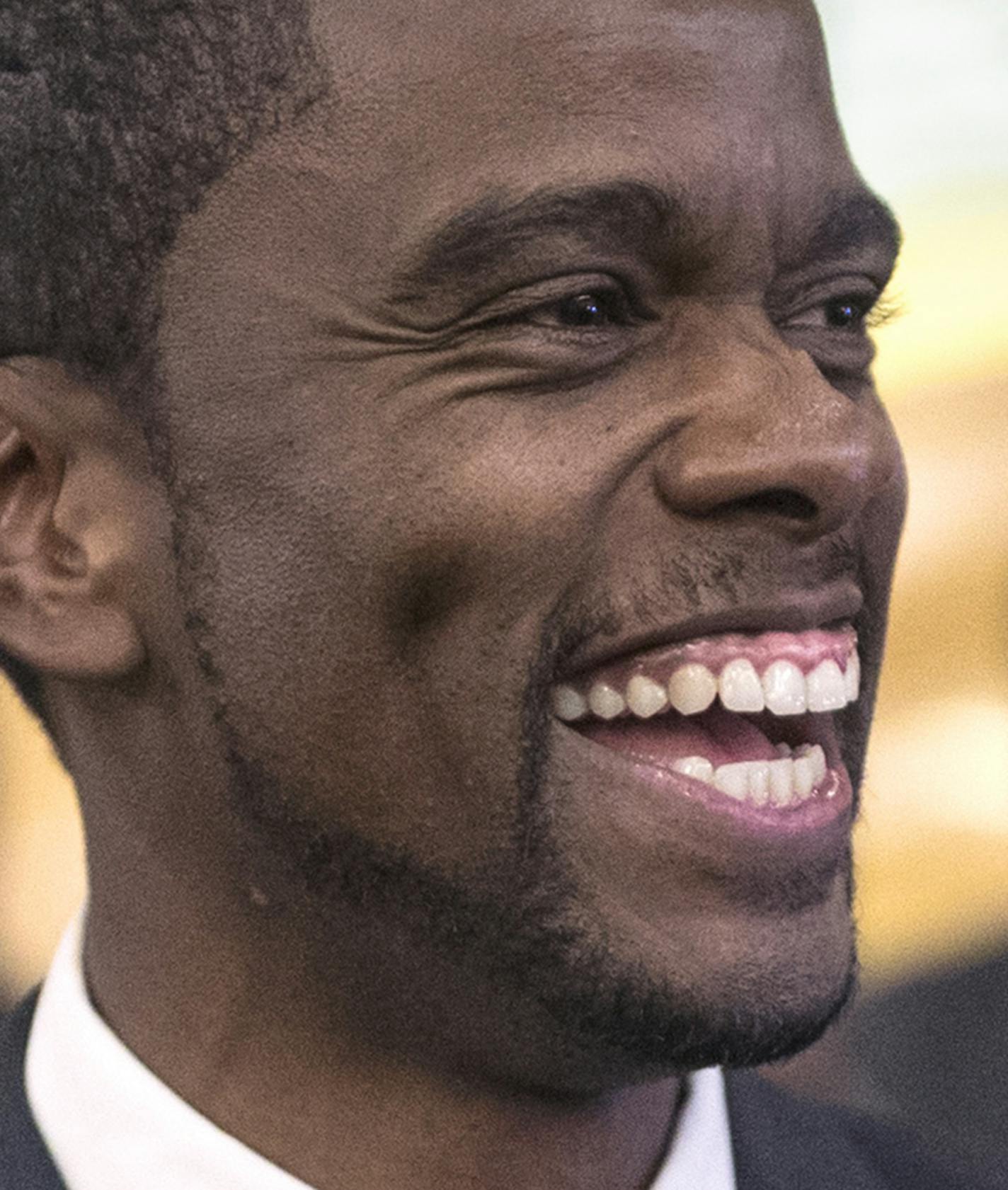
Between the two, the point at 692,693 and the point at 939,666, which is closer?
the point at 692,693

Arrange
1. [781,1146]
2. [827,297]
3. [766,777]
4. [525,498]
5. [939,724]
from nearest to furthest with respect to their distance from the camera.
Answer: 1. [525,498]
2. [766,777]
3. [827,297]
4. [781,1146]
5. [939,724]

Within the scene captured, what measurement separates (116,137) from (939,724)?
199cm

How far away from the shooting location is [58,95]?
1.87 metres

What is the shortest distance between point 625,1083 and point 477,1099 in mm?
148

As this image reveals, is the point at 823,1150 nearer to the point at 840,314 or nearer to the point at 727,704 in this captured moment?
the point at 727,704

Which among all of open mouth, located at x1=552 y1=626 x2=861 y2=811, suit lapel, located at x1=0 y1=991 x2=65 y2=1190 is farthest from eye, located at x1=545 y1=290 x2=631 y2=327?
suit lapel, located at x1=0 y1=991 x2=65 y2=1190

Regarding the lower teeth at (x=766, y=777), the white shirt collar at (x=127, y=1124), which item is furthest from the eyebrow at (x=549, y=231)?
the white shirt collar at (x=127, y=1124)

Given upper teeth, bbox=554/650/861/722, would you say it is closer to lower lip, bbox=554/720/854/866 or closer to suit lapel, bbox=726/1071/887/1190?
lower lip, bbox=554/720/854/866

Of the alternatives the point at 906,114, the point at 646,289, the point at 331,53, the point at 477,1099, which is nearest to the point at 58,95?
the point at 331,53

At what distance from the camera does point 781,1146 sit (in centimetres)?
219

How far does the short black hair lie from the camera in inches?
70.5

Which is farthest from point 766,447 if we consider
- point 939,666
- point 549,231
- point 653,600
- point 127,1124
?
point 939,666

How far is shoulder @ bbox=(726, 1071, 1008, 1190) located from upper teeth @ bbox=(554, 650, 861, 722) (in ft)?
2.09

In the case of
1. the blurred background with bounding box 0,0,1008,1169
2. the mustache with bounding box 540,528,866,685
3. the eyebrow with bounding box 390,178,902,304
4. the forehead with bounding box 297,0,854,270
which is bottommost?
the blurred background with bounding box 0,0,1008,1169
